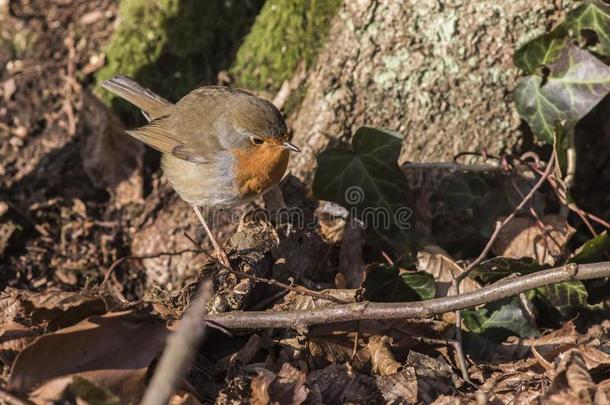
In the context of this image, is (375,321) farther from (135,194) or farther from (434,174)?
(135,194)

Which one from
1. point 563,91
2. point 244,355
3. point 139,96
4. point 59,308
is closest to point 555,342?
point 563,91

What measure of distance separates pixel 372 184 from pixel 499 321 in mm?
938

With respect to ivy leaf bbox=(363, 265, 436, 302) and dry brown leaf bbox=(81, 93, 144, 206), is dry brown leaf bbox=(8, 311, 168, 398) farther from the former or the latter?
dry brown leaf bbox=(81, 93, 144, 206)

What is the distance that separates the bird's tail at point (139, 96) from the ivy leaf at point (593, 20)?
2348 millimetres

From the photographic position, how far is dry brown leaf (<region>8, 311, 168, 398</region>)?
2654mm

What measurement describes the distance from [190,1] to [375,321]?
272 centimetres

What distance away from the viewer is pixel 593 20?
3836 millimetres

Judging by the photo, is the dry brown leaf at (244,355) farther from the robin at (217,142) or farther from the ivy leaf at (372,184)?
the ivy leaf at (372,184)

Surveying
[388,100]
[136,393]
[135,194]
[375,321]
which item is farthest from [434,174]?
[136,393]

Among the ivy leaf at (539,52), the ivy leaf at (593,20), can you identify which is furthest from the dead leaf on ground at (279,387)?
the ivy leaf at (593,20)

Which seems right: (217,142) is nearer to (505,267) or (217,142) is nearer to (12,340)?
(12,340)

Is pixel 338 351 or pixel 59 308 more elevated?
pixel 338 351

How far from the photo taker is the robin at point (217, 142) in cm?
380

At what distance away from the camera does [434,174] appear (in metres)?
4.28
